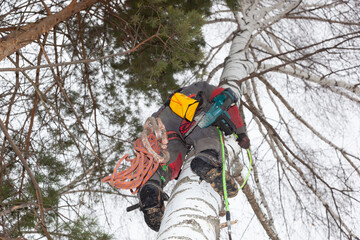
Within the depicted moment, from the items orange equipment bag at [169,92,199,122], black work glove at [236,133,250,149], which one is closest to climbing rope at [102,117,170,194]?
orange equipment bag at [169,92,199,122]

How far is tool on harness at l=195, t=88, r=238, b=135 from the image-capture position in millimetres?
2141

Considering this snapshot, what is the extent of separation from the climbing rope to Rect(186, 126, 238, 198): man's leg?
0.25 meters

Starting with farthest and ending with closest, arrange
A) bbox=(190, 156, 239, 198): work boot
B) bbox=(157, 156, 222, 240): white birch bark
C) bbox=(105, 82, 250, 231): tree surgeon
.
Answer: bbox=(105, 82, 250, 231): tree surgeon < bbox=(190, 156, 239, 198): work boot < bbox=(157, 156, 222, 240): white birch bark

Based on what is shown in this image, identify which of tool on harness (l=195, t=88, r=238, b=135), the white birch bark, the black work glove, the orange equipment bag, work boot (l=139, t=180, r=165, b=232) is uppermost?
the orange equipment bag

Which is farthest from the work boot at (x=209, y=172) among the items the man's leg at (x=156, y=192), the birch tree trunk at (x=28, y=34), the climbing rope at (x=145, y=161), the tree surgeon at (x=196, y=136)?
the birch tree trunk at (x=28, y=34)

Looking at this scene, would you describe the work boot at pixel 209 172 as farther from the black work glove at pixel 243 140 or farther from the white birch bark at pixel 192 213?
the black work glove at pixel 243 140

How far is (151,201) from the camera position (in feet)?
6.79

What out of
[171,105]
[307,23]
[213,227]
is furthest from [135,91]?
[213,227]

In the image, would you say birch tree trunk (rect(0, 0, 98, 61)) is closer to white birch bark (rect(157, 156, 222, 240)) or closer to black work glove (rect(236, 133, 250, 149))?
white birch bark (rect(157, 156, 222, 240))

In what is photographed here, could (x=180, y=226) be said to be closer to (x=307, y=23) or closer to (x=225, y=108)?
(x=225, y=108)

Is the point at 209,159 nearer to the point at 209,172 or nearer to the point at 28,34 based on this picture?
the point at 209,172

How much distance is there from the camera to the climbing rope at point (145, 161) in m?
2.07

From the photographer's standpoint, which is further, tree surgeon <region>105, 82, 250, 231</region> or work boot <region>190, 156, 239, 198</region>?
tree surgeon <region>105, 82, 250, 231</region>

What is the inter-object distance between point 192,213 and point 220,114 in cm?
87
